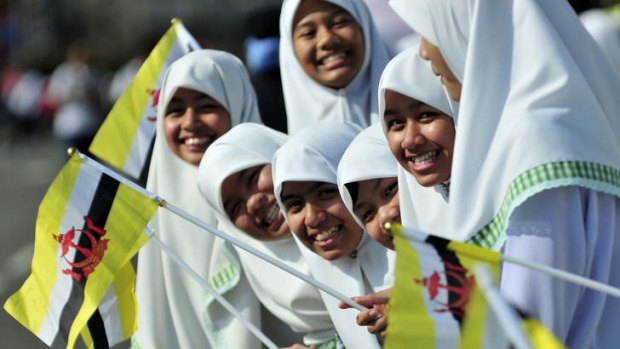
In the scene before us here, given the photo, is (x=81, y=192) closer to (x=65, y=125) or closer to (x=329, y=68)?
(x=329, y=68)

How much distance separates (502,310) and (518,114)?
834mm

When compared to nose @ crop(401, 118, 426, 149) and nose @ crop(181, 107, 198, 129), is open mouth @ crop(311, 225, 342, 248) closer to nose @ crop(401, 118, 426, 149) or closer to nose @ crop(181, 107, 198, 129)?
nose @ crop(401, 118, 426, 149)

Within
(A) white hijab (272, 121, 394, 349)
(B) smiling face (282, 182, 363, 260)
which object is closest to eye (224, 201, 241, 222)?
(A) white hijab (272, 121, 394, 349)

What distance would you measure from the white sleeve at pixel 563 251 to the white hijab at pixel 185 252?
2.46 m

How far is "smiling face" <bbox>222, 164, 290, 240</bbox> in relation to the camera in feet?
20.3

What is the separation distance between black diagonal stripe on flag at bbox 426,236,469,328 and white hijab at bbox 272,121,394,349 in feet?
5.02

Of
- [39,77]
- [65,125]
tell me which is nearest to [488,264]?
[65,125]

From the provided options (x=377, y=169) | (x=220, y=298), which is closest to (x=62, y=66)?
(x=220, y=298)

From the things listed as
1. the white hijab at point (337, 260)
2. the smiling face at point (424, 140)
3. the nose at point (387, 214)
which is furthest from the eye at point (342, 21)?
the smiling face at point (424, 140)

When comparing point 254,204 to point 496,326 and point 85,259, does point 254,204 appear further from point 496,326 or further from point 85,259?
point 496,326

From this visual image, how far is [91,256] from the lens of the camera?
5.75m

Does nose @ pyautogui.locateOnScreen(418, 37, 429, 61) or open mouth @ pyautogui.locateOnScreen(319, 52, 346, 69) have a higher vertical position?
nose @ pyautogui.locateOnScreen(418, 37, 429, 61)

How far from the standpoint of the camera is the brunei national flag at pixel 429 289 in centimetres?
406

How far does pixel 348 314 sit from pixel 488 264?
180cm
